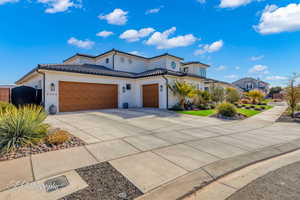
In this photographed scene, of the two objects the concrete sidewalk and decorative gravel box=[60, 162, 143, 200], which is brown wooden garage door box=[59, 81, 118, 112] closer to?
decorative gravel box=[60, 162, 143, 200]

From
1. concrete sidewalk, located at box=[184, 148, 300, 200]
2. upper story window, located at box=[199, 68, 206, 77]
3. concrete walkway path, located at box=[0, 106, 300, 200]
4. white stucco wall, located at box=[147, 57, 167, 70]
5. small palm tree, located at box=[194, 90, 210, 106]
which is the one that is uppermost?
white stucco wall, located at box=[147, 57, 167, 70]

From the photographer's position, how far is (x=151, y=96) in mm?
15117

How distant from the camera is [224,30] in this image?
13555 mm

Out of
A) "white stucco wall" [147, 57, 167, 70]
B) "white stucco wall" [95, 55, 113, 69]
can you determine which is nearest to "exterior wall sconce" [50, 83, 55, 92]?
"white stucco wall" [95, 55, 113, 69]

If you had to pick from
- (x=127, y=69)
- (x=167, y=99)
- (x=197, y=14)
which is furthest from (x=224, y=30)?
(x=127, y=69)

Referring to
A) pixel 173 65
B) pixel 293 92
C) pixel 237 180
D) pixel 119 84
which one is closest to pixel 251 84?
pixel 173 65

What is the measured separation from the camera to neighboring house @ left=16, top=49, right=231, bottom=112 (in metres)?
10.9

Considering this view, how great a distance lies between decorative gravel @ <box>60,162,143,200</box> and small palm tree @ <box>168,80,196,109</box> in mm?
Result: 11280

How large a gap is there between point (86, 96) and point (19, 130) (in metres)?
8.51

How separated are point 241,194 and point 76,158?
3625 mm

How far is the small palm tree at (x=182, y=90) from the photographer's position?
13.4 meters

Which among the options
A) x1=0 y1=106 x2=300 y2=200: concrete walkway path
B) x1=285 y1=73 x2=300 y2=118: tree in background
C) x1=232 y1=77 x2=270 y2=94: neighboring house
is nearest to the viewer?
x1=0 y1=106 x2=300 y2=200: concrete walkway path

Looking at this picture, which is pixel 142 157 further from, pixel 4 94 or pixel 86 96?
pixel 4 94

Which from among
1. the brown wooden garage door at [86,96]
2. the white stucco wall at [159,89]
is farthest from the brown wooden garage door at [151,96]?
the brown wooden garage door at [86,96]
